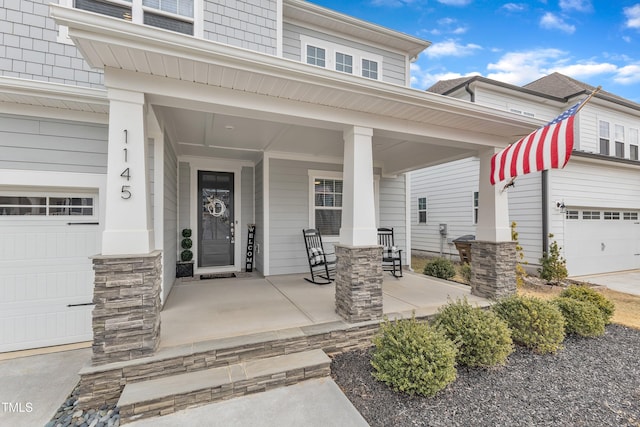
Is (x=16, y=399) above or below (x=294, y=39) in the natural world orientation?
below

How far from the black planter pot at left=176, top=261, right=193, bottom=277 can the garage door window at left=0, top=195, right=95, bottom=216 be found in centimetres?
224

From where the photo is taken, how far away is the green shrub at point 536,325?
3.22 meters

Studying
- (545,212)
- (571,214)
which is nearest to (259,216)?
(545,212)

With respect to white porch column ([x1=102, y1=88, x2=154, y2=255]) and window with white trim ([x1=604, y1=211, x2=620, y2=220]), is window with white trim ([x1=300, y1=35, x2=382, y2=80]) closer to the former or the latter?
white porch column ([x1=102, y1=88, x2=154, y2=255])

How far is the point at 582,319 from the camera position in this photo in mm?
3602

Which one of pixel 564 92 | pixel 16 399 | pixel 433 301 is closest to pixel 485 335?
pixel 433 301

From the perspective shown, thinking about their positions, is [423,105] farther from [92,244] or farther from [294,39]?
[92,244]

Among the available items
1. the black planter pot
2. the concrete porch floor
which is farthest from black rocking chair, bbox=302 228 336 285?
the black planter pot

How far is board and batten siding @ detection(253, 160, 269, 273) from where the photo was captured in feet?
19.4

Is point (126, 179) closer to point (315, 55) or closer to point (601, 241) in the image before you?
point (315, 55)

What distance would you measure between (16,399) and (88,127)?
2.92 metres

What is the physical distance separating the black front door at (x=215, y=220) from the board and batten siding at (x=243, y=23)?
2.74 metres

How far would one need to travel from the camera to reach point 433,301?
426 cm

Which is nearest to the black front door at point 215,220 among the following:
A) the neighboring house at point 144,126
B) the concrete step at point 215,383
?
the neighboring house at point 144,126
